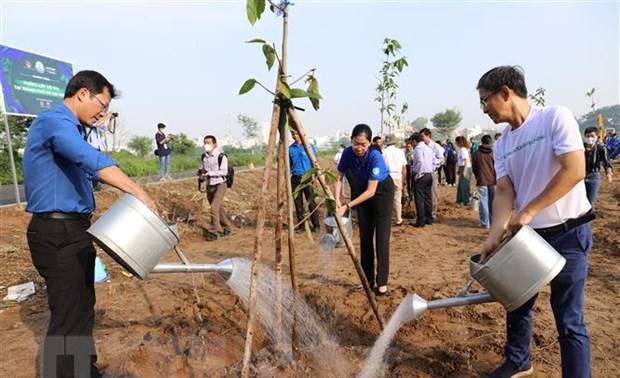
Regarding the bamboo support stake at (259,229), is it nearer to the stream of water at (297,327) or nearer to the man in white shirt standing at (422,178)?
the stream of water at (297,327)

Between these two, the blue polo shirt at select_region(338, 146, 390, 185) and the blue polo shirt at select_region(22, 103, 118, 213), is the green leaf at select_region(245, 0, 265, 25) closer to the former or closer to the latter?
the blue polo shirt at select_region(22, 103, 118, 213)

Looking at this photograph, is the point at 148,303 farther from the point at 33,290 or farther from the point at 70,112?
the point at 70,112

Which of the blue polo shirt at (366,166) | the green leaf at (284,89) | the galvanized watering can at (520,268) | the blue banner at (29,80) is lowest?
the galvanized watering can at (520,268)

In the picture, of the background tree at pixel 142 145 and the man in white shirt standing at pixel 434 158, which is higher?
the background tree at pixel 142 145

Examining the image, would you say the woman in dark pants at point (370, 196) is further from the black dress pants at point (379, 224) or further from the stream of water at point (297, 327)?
the stream of water at point (297, 327)

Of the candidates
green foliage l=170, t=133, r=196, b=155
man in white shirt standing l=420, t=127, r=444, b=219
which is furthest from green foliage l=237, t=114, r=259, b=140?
man in white shirt standing l=420, t=127, r=444, b=219

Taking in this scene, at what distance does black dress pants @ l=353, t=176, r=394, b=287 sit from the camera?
3934 mm

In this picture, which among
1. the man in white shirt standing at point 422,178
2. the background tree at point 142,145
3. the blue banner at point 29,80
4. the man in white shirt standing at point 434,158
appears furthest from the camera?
the background tree at point 142,145

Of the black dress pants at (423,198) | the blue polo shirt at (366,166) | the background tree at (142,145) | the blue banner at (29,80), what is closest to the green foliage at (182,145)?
the background tree at (142,145)

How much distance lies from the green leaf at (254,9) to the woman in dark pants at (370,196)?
1890 mm

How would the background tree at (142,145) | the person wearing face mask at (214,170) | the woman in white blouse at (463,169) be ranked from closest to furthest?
the person wearing face mask at (214,170) → the woman in white blouse at (463,169) → the background tree at (142,145)

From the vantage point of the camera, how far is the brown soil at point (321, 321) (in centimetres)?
281

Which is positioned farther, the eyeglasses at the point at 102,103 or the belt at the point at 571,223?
the eyeglasses at the point at 102,103

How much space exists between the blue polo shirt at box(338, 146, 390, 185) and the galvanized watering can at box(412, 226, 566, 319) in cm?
183
